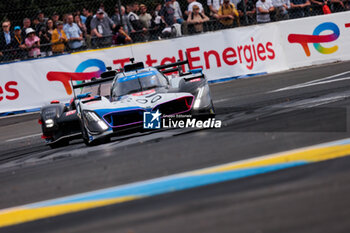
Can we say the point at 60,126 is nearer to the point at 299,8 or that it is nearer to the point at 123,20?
the point at 123,20

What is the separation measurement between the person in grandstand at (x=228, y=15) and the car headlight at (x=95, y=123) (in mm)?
8359

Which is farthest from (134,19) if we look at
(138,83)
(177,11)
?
(138,83)

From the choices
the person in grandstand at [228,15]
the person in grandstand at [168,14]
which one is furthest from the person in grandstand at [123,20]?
the person in grandstand at [228,15]

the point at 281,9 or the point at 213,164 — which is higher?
the point at 281,9

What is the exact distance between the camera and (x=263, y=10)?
16.4 meters

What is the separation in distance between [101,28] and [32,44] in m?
1.87

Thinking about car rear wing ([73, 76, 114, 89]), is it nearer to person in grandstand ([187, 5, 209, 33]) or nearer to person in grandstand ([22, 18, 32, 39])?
person in grandstand ([22, 18, 32, 39])

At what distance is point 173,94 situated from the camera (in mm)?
8305

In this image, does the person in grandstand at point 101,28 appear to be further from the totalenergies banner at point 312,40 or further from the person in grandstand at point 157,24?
the totalenergies banner at point 312,40

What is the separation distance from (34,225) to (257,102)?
6840 millimetres

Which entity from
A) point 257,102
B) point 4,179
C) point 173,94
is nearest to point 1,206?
point 4,179

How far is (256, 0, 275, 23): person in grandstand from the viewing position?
1630cm

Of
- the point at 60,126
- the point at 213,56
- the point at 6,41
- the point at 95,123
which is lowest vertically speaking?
the point at 213,56

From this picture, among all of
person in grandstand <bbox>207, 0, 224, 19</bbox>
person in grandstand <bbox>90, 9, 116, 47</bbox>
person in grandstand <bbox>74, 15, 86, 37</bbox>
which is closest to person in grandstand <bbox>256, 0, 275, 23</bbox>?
person in grandstand <bbox>207, 0, 224, 19</bbox>
